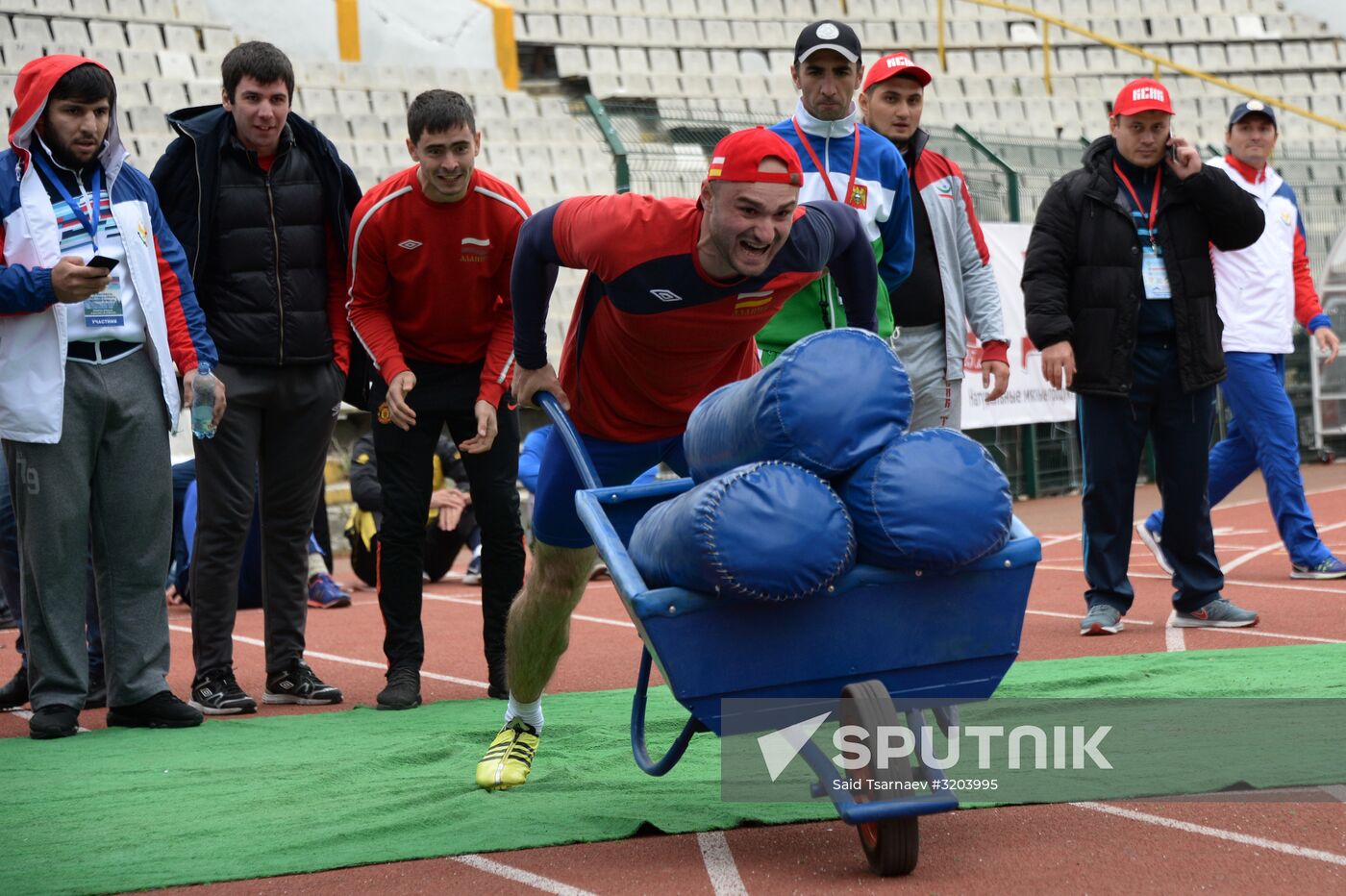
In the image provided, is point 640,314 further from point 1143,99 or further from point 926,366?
point 1143,99

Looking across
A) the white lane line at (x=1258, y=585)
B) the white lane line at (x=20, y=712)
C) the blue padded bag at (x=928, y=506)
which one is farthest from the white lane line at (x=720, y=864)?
the white lane line at (x=1258, y=585)

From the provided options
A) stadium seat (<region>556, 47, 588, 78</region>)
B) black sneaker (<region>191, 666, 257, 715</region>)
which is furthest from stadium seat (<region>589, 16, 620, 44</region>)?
black sneaker (<region>191, 666, 257, 715</region>)

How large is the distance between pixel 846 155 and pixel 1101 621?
2455mm

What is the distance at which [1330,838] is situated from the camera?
142 inches

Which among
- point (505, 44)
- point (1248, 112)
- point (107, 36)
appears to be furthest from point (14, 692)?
point (505, 44)

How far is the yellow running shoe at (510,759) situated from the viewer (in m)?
4.49

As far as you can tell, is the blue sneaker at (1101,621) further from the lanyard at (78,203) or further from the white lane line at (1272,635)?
the lanyard at (78,203)

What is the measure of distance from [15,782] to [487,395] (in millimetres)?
2003

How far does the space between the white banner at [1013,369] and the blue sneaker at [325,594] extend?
18.8 ft

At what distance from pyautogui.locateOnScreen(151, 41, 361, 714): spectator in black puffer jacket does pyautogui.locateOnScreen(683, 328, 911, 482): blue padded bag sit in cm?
314

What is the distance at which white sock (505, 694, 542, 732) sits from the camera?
4691mm

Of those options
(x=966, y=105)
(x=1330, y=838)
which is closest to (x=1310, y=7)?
(x=966, y=105)

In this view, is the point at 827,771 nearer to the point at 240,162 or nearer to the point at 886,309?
the point at 886,309

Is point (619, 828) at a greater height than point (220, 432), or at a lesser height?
lesser
